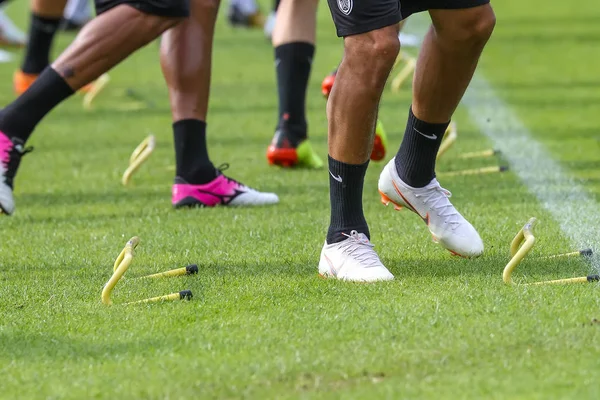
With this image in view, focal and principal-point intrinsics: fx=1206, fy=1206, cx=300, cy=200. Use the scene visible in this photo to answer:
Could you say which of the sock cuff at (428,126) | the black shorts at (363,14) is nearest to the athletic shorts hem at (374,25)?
the black shorts at (363,14)

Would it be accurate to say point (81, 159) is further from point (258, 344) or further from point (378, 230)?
point (258, 344)

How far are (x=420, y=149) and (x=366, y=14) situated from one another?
0.76 metres

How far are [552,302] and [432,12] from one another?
1.11 m

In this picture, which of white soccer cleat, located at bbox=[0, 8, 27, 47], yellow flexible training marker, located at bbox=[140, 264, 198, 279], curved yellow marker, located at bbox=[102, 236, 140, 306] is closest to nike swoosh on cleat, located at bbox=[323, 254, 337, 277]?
yellow flexible training marker, located at bbox=[140, 264, 198, 279]

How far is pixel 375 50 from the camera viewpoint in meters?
3.70

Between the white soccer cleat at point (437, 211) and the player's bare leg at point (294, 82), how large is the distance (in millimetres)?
1629

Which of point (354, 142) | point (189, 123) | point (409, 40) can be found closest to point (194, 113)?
point (189, 123)

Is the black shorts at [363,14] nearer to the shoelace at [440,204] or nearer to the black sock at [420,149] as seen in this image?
the black sock at [420,149]

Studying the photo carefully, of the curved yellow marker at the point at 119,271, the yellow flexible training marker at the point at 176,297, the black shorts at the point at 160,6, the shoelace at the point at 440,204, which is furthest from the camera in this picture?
the black shorts at the point at 160,6

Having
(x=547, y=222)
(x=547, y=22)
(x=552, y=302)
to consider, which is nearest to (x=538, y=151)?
(x=547, y=222)

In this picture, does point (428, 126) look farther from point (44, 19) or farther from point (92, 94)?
point (44, 19)

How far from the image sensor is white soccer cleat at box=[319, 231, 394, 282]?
381cm

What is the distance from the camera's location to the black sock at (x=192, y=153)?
5.25 meters

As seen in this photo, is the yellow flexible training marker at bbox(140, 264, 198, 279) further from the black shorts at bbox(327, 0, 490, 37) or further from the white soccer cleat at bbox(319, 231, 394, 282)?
the black shorts at bbox(327, 0, 490, 37)
